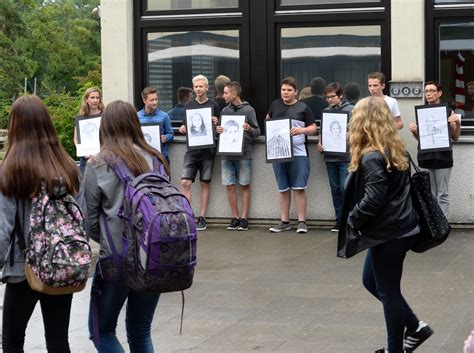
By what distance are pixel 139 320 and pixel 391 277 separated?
1849 millimetres

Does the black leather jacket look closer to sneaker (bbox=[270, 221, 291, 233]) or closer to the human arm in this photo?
the human arm

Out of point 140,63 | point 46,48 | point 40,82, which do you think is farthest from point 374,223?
point 40,82

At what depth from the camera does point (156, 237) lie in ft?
19.7

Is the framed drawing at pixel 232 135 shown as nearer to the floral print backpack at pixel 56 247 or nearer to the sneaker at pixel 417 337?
the sneaker at pixel 417 337

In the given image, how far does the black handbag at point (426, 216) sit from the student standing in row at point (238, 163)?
7.16 metres

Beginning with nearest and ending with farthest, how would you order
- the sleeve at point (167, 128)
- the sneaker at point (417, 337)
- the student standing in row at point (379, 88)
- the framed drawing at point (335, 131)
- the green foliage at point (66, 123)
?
1. the sneaker at point (417, 337)
2. the student standing in row at point (379, 88)
3. the framed drawing at point (335, 131)
4. the sleeve at point (167, 128)
5. the green foliage at point (66, 123)

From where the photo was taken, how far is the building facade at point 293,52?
14492 mm

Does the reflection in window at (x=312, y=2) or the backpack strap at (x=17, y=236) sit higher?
the reflection in window at (x=312, y=2)

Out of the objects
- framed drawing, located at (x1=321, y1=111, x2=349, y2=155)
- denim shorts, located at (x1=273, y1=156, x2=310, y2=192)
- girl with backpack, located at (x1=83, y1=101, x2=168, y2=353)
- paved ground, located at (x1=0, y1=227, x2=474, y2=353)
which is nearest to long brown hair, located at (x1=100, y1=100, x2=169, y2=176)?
girl with backpack, located at (x1=83, y1=101, x2=168, y2=353)

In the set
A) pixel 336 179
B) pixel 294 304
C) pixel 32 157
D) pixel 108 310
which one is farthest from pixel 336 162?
pixel 32 157

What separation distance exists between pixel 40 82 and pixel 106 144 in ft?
225

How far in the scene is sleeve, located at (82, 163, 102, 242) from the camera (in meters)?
6.39

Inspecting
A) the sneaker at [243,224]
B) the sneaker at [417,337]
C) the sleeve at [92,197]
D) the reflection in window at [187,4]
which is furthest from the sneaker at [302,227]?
the sleeve at [92,197]

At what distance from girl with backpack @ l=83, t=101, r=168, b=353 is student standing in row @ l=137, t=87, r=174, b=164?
27.8ft
